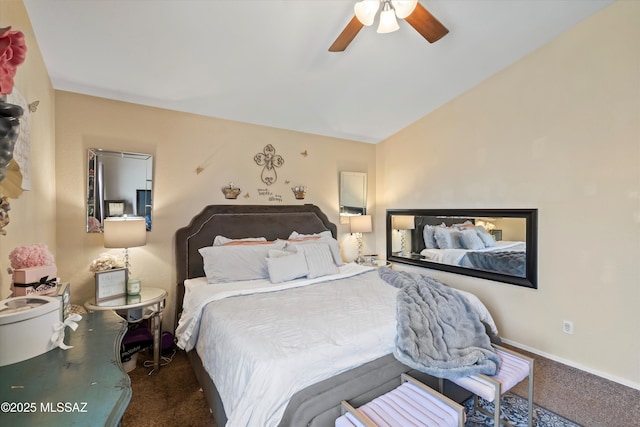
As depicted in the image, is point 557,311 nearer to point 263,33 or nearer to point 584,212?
point 584,212

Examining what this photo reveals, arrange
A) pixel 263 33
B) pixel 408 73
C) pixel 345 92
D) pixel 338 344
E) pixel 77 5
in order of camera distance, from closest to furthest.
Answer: pixel 338 344 → pixel 77 5 → pixel 263 33 → pixel 408 73 → pixel 345 92

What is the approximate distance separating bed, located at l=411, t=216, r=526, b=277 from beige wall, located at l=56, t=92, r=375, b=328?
1442mm

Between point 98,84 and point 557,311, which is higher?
point 98,84

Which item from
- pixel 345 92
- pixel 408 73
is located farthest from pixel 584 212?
pixel 345 92

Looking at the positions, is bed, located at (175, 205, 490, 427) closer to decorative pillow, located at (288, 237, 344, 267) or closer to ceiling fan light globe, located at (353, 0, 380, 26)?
decorative pillow, located at (288, 237, 344, 267)

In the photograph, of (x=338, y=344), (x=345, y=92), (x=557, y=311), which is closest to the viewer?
(x=338, y=344)

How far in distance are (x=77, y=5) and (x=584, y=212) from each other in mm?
4088

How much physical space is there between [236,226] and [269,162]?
35.8 inches

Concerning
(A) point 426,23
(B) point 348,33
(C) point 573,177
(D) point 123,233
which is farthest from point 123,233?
(C) point 573,177

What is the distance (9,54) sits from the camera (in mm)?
633

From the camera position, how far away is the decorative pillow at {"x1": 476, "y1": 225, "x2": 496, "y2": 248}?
10.7 feet

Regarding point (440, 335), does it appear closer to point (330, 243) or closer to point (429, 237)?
point (330, 243)

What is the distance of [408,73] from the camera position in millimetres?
2955

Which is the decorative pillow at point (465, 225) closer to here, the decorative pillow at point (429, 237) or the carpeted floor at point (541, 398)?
the decorative pillow at point (429, 237)
